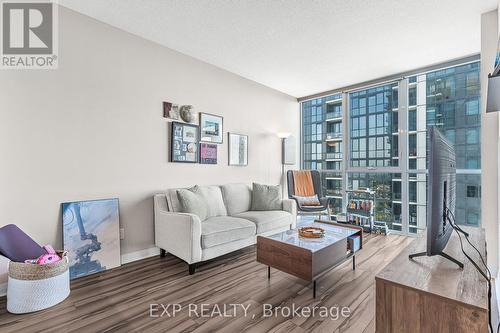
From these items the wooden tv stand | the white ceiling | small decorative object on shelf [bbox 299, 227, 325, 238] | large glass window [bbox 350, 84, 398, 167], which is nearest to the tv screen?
the wooden tv stand

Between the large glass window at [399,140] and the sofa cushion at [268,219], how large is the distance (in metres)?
1.70

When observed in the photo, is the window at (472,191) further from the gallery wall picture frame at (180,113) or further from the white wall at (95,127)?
the gallery wall picture frame at (180,113)

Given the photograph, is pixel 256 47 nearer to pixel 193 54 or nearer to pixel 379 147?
pixel 193 54

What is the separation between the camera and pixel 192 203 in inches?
107

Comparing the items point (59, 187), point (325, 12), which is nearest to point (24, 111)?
point (59, 187)

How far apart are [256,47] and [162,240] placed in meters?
2.60

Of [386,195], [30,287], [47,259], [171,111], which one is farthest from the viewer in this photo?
[386,195]

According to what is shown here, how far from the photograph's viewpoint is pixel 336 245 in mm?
2180

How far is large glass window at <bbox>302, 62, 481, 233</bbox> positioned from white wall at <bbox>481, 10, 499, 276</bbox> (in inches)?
31.3

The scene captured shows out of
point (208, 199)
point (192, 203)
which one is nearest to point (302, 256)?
point (192, 203)

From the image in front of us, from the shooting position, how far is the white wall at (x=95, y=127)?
2086 mm

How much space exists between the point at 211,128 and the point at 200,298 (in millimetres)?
2257

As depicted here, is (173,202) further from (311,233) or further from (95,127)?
(311,233)

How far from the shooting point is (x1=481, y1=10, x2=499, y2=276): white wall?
2.42m
